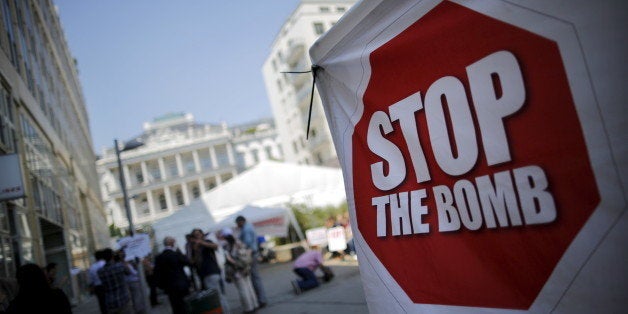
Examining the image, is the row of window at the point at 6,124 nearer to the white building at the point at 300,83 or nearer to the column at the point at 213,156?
the white building at the point at 300,83

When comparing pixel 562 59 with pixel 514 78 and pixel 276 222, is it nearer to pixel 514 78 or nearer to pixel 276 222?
pixel 514 78

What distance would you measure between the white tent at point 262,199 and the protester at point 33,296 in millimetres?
9907

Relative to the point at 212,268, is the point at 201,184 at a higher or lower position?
higher

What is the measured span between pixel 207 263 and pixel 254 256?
0.91m

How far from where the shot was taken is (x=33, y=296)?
155 inches

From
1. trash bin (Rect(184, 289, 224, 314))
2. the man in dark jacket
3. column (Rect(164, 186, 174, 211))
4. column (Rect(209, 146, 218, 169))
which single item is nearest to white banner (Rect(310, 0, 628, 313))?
trash bin (Rect(184, 289, 224, 314))

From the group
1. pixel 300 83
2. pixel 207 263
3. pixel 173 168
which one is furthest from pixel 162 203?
pixel 207 263

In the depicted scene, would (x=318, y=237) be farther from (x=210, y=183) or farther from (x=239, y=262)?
(x=210, y=183)

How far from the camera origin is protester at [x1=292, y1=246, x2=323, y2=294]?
8.66 meters

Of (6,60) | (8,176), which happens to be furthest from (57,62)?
(8,176)

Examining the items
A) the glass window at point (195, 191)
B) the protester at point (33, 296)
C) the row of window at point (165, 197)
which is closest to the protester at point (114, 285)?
the protester at point (33, 296)

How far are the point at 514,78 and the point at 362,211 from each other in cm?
120

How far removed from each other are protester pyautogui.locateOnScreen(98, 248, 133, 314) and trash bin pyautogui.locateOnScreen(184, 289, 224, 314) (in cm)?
200

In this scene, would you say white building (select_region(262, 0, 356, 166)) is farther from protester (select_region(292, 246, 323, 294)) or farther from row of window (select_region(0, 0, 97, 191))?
protester (select_region(292, 246, 323, 294))
